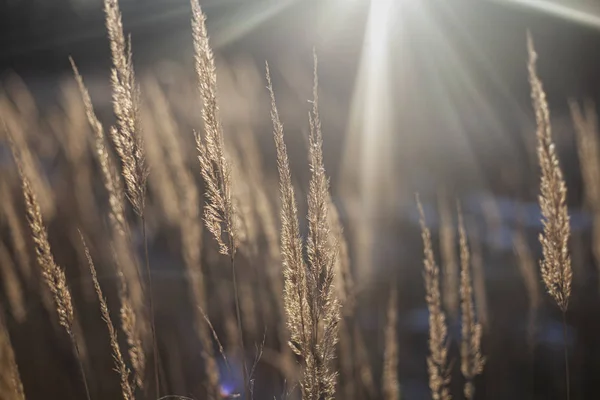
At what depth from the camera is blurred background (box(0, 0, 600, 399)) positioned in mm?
2953

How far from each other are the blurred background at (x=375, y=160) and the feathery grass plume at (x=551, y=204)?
1.75 feet

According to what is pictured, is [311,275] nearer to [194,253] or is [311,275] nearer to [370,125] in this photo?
[194,253]

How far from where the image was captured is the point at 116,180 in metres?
1.63

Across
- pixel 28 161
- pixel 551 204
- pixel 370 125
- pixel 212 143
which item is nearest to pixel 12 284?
pixel 28 161

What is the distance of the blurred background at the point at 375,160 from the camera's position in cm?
295

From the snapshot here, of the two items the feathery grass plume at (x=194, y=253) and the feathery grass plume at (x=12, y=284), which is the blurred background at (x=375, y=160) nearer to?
the feathery grass plume at (x=12, y=284)

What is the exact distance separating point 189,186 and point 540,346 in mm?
2069

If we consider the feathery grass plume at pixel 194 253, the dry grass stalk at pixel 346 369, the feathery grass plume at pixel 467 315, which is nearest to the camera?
the feathery grass plume at pixel 467 315

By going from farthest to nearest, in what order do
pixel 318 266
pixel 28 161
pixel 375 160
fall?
pixel 375 160 → pixel 28 161 → pixel 318 266

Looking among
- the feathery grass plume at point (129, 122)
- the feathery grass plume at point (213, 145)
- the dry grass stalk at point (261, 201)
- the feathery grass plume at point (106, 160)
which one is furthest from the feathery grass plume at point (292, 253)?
the dry grass stalk at point (261, 201)

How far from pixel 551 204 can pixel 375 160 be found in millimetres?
3899

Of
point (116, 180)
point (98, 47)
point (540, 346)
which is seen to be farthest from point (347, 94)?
point (98, 47)

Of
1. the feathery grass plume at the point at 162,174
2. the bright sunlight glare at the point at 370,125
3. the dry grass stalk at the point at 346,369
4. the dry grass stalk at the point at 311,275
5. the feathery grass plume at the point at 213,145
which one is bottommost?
the dry grass stalk at the point at 346,369

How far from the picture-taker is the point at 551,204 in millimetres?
1441
